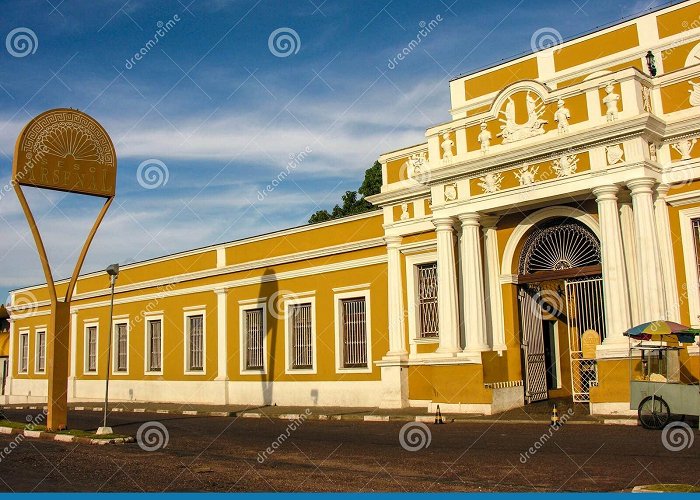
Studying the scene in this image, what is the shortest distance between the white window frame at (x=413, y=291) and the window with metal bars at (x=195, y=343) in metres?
10.4

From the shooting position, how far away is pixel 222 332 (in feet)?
84.2

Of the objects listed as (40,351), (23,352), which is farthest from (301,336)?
(23,352)

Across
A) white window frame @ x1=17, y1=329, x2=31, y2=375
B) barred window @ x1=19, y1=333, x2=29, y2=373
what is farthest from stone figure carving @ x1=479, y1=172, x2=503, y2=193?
barred window @ x1=19, y1=333, x2=29, y2=373

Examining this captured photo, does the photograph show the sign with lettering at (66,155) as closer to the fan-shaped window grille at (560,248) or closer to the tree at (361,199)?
the fan-shaped window grille at (560,248)

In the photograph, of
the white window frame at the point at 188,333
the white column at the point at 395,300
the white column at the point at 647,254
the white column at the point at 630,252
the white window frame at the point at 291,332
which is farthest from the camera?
the white window frame at the point at 188,333

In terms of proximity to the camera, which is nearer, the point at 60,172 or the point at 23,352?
the point at 60,172

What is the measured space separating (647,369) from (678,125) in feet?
17.0

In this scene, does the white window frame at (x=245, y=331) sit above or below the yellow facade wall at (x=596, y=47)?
below

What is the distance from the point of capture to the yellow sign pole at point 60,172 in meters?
15.0

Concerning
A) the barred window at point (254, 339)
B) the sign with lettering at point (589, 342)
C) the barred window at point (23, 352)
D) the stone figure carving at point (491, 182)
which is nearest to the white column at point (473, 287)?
the stone figure carving at point (491, 182)

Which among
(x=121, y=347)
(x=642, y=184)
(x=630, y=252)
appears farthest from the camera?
(x=121, y=347)

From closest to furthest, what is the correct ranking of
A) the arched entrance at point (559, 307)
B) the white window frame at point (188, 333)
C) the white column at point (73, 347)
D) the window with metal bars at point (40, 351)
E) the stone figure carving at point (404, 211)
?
1. the arched entrance at point (559, 307)
2. the stone figure carving at point (404, 211)
3. the white window frame at point (188, 333)
4. the white column at point (73, 347)
5. the window with metal bars at point (40, 351)

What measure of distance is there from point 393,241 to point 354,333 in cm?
332

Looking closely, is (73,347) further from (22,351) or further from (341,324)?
(341,324)
